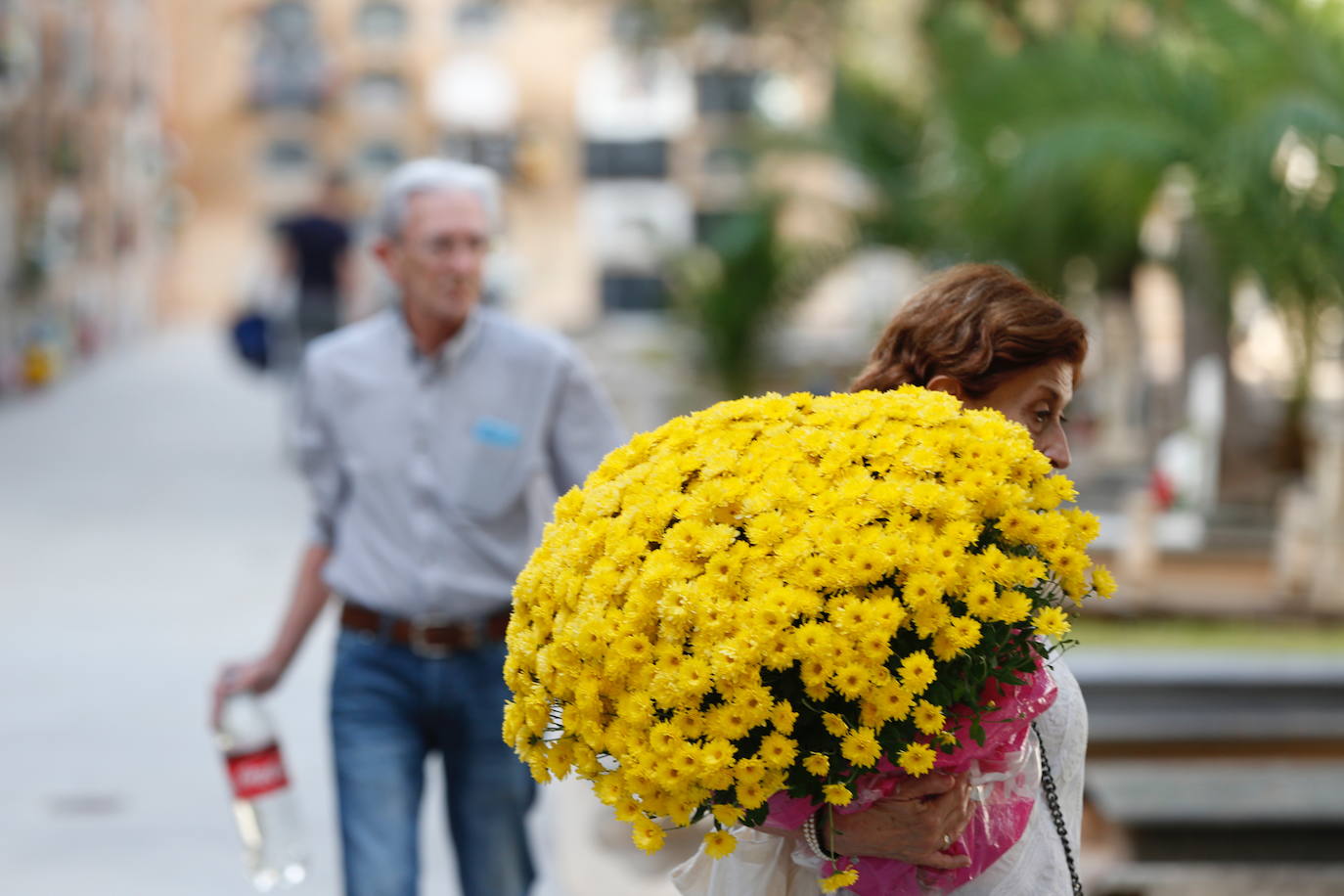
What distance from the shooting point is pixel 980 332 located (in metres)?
2.24

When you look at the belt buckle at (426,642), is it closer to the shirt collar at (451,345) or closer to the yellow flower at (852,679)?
the shirt collar at (451,345)

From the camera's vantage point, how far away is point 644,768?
1.96 meters

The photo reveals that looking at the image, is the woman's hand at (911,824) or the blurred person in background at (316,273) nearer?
the woman's hand at (911,824)

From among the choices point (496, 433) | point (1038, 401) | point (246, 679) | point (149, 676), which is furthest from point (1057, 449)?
point (149, 676)

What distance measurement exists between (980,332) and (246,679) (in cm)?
208

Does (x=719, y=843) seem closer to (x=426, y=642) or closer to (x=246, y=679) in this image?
(x=426, y=642)

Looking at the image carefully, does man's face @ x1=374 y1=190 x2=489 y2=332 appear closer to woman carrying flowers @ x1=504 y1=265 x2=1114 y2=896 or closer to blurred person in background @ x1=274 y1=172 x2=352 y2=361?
woman carrying flowers @ x1=504 y1=265 x2=1114 y2=896

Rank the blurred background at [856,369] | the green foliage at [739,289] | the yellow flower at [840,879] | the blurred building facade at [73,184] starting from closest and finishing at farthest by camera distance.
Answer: the yellow flower at [840,879] → the blurred background at [856,369] → the green foliage at [739,289] → the blurred building facade at [73,184]

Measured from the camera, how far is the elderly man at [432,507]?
11.8 feet

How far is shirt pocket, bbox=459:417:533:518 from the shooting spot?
3.68 metres

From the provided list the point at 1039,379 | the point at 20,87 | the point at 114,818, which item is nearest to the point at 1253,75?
the point at 114,818

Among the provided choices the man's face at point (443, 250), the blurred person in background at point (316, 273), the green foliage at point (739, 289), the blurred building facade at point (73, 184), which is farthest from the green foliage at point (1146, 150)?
the blurred building facade at point (73, 184)

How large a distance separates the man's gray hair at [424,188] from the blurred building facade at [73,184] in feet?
62.8

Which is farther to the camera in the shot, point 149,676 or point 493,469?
point 149,676
